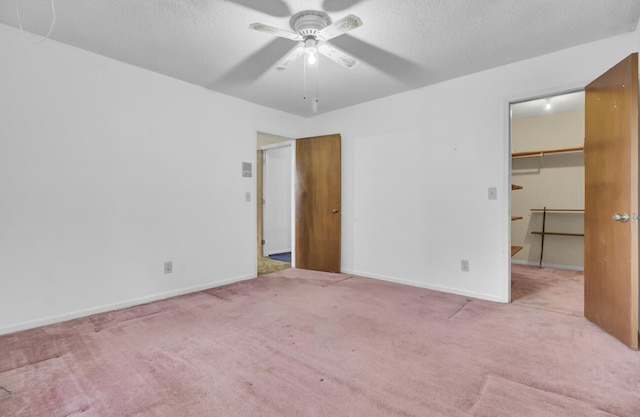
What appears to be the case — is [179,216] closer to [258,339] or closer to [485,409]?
[258,339]

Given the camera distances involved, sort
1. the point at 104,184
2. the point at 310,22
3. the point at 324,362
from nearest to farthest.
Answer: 1. the point at 324,362
2. the point at 310,22
3. the point at 104,184

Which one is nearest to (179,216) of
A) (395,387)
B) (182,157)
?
(182,157)

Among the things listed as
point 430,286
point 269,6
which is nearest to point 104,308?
point 269,6

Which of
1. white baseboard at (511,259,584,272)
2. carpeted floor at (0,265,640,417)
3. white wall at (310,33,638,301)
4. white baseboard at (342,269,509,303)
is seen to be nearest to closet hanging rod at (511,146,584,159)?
white baseboard at (511,259,584,272)

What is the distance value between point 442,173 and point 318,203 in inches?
71.5

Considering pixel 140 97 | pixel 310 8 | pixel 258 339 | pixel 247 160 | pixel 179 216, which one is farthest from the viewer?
pixel 247 160

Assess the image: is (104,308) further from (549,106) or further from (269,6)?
(549,106)

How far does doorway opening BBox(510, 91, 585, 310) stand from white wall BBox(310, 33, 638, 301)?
5.48ft

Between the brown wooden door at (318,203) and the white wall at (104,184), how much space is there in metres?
1.13

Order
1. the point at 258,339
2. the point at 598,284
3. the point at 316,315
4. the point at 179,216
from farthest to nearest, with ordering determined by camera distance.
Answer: the point at 179,216, the point at 316,315, the point at 598,284, the point at 258,339

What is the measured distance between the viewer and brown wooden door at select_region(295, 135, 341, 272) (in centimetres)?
433

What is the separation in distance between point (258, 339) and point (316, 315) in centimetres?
64

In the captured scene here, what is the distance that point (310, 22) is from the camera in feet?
6.96

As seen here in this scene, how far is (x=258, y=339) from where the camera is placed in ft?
7.30
